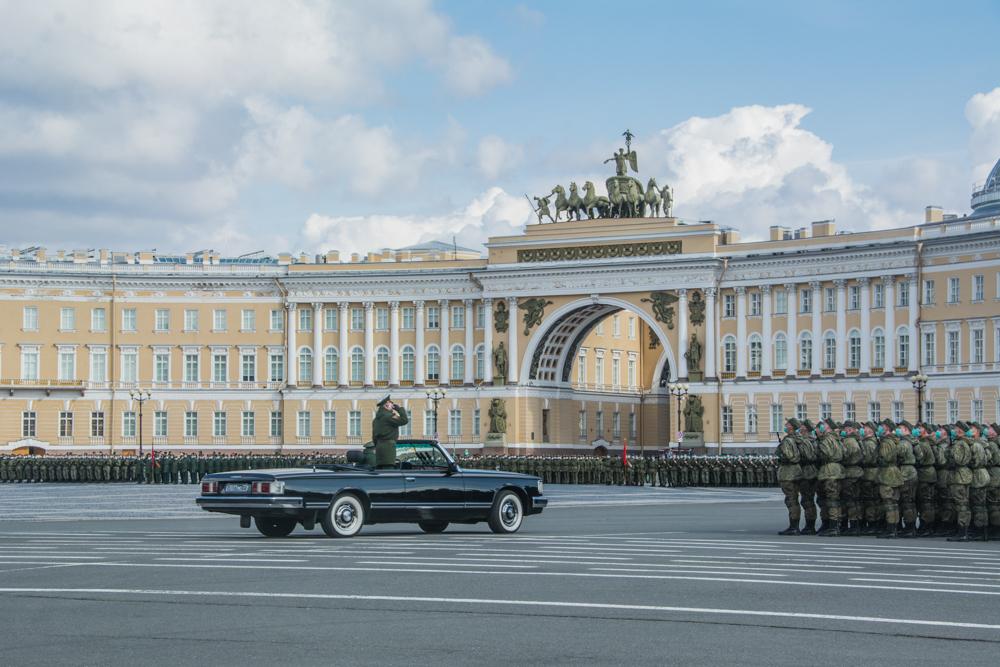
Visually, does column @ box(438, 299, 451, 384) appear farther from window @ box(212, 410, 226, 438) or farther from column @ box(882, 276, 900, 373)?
column @ box(882, 276, 900, 373)

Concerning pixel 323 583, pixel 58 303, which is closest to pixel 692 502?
pixel 323 583

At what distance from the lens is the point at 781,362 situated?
77938 mm

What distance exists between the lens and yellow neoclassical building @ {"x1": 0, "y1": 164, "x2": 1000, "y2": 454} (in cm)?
7938

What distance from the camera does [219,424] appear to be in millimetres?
88188

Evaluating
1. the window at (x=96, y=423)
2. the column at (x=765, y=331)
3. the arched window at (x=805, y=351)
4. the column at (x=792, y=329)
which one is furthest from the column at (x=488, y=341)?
the window at (x=96, y=423)

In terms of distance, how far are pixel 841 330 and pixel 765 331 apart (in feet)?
12.7

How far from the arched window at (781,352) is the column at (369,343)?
845 inches

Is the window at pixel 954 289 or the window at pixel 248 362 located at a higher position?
the window at pixel 954 289

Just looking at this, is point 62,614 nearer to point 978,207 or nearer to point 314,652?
point 314,652

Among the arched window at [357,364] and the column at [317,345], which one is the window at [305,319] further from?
the arched window at [357,364]

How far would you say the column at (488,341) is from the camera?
84.6 meters

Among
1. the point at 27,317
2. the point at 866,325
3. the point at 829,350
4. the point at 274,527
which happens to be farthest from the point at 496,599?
the point at 27,317

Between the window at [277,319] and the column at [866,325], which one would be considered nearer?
the column at [866,325]

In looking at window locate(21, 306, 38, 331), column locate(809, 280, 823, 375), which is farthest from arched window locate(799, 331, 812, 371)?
window locate(21, 306, 38, 331)
